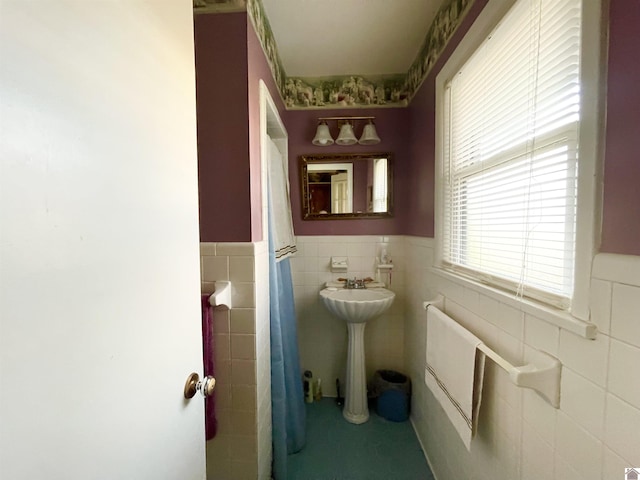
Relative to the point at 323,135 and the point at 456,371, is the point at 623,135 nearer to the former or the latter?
the point at 456,371

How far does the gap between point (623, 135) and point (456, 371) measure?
88cm

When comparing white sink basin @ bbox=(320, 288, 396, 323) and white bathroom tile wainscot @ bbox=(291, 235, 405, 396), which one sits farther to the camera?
white bathroom tile wainscot @ bbox=(291, 235, 405, 396)

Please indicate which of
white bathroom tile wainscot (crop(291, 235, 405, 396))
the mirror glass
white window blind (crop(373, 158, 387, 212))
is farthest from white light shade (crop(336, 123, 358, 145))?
white bathroom tile wainscot (crop(291, 235, 405, 396))

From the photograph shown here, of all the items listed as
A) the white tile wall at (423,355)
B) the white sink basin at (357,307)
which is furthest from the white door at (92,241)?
the white sink basin at (357,307)

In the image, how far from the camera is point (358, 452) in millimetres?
1603

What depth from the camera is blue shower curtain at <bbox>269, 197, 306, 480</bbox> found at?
141 centimetres

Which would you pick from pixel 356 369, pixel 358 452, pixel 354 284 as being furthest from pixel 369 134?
pixel 358 452

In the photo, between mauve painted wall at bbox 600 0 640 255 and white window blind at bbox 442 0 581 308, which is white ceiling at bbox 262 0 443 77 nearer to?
white window blind at bbox 442 0 581 308

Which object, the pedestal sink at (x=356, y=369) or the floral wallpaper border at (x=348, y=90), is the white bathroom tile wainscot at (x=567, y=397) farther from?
the floral wallpaper border at (x=348, y=90)

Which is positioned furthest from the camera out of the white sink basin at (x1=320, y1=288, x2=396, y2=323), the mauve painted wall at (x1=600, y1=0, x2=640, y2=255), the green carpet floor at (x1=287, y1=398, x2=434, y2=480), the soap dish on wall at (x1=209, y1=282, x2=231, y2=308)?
the white sink basin at (x1=320, y1=288, x2=396, y2=323)

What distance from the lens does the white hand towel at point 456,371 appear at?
0.93 m

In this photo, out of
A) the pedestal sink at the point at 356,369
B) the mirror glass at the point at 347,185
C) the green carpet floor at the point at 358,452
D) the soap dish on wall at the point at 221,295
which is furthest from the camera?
the mirror glass at the point at 347,185

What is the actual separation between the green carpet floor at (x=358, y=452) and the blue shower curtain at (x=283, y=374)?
0.12 metres

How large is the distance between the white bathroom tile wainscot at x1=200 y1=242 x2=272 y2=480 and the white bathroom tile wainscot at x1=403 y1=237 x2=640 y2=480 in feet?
3.04
